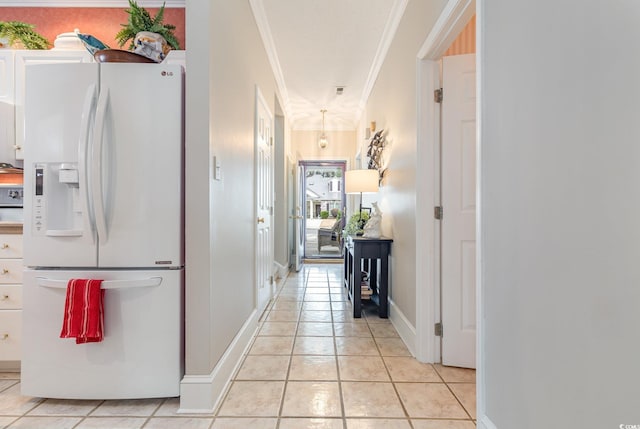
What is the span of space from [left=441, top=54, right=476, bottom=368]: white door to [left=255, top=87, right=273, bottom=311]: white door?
1.64 m

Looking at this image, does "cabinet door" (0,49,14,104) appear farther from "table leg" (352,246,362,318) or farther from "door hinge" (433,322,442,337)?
"door hinge" (433,322,442,337)

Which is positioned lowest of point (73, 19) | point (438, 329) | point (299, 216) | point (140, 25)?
point (438, 329)

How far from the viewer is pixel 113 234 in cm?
166

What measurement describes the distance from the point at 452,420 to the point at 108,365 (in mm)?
1804

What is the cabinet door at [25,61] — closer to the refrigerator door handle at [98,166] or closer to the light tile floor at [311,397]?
the refrigerator door handle at [98,166]

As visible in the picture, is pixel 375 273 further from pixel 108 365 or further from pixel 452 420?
pixel 108 365

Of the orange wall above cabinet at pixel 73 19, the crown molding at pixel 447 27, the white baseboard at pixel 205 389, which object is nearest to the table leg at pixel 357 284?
the white baseboard at pixel 205 389

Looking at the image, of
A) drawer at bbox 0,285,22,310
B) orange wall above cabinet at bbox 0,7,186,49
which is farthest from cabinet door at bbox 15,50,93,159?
drawer at bbox 0,285,22,310

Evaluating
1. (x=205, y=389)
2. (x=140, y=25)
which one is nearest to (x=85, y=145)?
(x=140, y=25)

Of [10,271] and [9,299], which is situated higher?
[10,271]

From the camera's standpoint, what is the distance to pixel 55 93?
1658mm

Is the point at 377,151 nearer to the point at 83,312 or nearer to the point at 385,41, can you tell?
the point at 385,41
